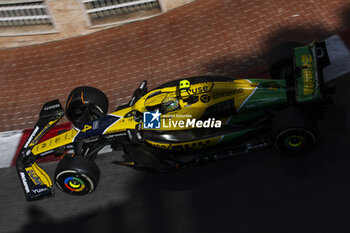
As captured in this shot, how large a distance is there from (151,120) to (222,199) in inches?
59.9

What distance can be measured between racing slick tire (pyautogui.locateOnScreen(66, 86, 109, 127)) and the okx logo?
1.18 m

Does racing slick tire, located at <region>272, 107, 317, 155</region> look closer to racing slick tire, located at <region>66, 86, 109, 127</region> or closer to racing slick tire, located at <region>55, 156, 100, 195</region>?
racing slick tire, located at <region>55, 156, 100, 195</region>

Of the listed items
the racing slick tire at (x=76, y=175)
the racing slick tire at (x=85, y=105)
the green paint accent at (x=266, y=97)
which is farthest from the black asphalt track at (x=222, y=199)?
the racing slick tire at (x=85, y=105)

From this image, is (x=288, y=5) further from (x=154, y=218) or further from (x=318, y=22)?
(x=154, y=218)

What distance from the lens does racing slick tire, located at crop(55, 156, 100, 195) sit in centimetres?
521

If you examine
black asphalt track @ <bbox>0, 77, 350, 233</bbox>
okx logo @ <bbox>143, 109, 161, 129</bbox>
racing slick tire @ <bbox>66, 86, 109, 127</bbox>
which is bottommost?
black asphalt track @ <bbox>0, 77, 350, 233</bbox>

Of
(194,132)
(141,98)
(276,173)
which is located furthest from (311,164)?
(141,98)

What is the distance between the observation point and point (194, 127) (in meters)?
5.49

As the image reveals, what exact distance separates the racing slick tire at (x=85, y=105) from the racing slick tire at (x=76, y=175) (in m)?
1.10

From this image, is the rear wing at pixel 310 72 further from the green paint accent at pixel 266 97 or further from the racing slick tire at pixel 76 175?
the racing slick tire at pixel 76 175

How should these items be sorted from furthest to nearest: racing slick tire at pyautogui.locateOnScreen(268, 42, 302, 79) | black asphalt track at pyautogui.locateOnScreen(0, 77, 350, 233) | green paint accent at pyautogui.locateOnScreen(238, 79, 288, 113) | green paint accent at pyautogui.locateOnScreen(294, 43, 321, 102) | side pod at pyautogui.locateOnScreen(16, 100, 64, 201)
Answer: racing slick tire at pyautogui.locateOnScreen(268, 42, 302, 79)
side pod at pyautogui.locateOnScreen(16, 100, 64, 201)
green paint accent at pyautogui.locateOnScreen(238, 79, 288, 113)
green paint accent at pyautogui.locateOnScreen(294, 43, 321, 102)
black asphalt track at pyautogui.locateOnScreen(0, 77, 350, 233)

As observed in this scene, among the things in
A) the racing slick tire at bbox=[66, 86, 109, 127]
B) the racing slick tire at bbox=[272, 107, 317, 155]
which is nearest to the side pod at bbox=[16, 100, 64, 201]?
the racing slick tire at bbox=[66, 86, 109, 127]

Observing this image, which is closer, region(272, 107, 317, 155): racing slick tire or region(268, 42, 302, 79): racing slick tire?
region(272, 107, 317, 155): racing slick tire

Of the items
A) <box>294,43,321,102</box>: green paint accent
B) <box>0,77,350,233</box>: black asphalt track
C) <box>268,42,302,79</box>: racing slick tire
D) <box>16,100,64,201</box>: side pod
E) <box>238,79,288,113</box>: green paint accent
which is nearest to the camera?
<box>0,77,350,233</box>: black asphalt track
